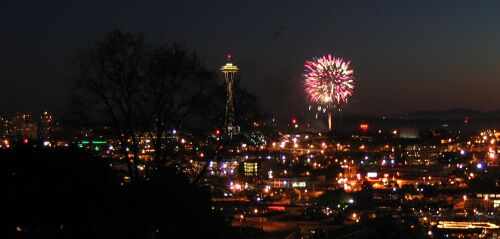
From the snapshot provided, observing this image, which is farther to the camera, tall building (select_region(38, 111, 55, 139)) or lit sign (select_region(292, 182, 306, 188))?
lit sign (select_region(292, 182, 306, 188))

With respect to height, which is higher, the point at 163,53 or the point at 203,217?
the point at 163,53

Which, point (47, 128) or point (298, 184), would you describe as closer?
point (47, 128)

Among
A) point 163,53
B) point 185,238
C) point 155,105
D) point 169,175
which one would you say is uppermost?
point 163,53

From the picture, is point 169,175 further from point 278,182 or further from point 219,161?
point 278,182

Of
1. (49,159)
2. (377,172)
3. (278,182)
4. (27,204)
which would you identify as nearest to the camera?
(27,204)

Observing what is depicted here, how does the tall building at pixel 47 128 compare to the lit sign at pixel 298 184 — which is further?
the lit sign at pixel 298 184

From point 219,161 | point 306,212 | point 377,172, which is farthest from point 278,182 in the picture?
point 219,161

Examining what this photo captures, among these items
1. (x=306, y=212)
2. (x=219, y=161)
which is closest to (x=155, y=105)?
(x=219, y=161)

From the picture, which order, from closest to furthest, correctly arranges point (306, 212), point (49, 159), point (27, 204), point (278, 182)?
point (27, 204) < point (49, 159) < point (306, 212) < point (278, 182)

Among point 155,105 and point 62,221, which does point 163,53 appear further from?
point 62,221

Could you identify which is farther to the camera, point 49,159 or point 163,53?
point 163,53
